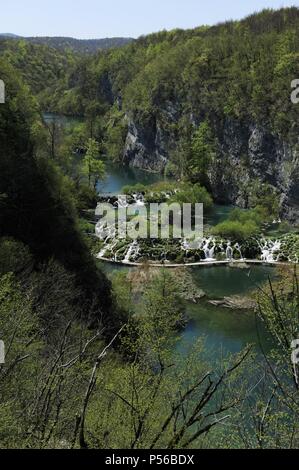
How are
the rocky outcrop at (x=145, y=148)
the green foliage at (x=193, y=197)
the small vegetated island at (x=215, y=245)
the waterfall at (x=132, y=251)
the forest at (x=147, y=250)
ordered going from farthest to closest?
the rocky outcrop at (x=145, y=148) < the green foliage at (x=193, y=197) < the small vegetated island at (x=215, y=245) < the waterfall at (x=132, y=251) < the forest at (x=147, y=250)

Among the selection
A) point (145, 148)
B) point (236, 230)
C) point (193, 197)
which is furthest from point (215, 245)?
point (145, 148)

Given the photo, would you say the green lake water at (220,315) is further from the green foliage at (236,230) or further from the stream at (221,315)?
the green foliage at (236,230)

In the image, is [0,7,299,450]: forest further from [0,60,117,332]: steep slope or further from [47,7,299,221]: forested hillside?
[47,7,299,221]: forested hillside

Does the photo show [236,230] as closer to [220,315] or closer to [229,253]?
[229,253]

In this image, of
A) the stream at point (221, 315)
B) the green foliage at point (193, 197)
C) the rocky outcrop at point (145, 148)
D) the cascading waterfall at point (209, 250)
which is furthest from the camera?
the rocky outcrop at point (145, 148)

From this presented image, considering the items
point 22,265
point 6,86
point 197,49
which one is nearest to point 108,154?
point 197,49

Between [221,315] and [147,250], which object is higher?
[147,250]

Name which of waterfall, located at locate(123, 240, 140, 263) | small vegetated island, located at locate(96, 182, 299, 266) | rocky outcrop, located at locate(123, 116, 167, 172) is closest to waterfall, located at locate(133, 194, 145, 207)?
small vegetated island, located at locate(96, 182, 299, 266)

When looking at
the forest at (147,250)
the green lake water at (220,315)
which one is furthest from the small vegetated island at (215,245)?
the green lake water at (220,315)

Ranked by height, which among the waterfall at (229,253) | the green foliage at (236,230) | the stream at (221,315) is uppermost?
the green foliage at (236,230)
